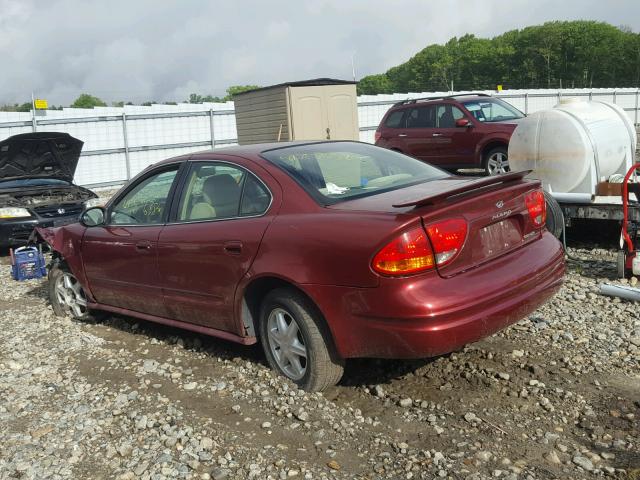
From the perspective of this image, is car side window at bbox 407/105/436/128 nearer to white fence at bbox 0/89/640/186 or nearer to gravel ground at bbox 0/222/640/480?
white fence at bbox 0/89/640/186

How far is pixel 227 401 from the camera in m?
4.12

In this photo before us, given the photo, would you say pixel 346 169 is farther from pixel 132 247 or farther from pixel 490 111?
pixel 490 111

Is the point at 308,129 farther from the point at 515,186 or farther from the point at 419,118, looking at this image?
the point at 515,186

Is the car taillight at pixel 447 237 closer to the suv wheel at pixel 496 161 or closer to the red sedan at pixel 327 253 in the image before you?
the red sedan at pixel 327 253

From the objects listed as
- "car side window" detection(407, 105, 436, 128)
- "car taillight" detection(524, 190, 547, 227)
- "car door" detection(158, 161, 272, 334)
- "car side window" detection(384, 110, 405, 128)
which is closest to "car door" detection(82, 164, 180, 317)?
"car door" detection(158, 161, 272, 334)

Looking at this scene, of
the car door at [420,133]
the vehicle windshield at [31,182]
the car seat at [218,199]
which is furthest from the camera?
the car door at [420,133]

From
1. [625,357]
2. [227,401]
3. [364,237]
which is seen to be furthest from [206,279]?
[625,357]

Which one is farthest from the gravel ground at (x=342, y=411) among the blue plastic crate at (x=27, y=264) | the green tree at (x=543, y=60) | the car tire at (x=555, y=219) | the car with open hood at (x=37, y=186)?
the green tree at (x=543, y=60)

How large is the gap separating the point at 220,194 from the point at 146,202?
0.93m

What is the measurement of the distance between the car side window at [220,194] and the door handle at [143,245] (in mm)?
362

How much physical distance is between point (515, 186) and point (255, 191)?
5.46 ft

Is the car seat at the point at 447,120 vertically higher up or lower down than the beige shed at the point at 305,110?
lower down

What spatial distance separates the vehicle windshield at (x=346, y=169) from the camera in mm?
4117

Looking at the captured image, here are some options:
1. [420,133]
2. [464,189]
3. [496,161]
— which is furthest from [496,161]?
[464,189]
